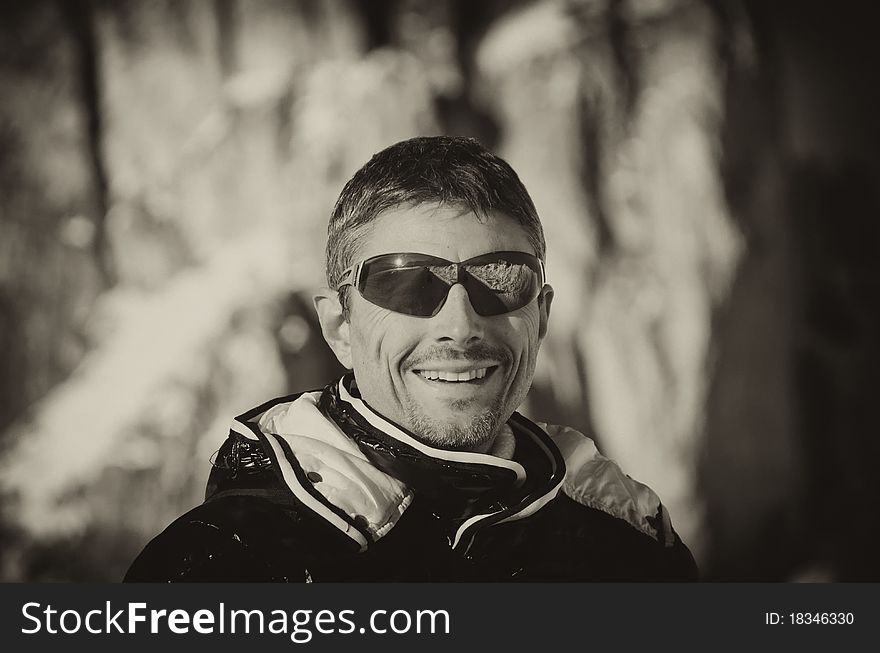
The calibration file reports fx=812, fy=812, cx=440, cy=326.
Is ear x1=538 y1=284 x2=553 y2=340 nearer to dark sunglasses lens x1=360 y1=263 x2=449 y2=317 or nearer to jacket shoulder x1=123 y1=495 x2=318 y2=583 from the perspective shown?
dark sunglasses lens x1=360 y1=263 x2=449 y2=317

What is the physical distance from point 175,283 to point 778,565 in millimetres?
1312

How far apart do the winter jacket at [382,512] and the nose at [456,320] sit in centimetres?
14

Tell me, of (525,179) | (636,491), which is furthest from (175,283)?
(636,491)

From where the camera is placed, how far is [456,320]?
104 cm

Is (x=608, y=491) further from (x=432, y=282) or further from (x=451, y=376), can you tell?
(x=432, y=282)

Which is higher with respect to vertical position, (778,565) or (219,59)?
(219,59)

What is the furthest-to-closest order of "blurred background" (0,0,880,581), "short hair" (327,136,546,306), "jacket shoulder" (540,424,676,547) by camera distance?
"blurred background" (0,0,880,581) → "jacket shoulder" (540,424,676,547) → "short hair" (327,136,546,306)

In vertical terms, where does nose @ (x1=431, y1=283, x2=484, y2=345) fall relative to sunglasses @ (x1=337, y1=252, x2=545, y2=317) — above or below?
below

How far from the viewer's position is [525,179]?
5.50ft

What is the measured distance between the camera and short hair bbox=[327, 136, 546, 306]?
1060 mm

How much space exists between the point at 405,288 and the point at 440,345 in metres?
0.09

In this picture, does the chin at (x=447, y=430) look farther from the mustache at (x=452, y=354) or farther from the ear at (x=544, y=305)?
the ear at (x=544, y=305)

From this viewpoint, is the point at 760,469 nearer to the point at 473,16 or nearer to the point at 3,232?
the point at 473,16

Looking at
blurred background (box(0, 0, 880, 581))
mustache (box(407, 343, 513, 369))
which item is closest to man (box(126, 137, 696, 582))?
mustache (box(407, 343, 513, 369))
